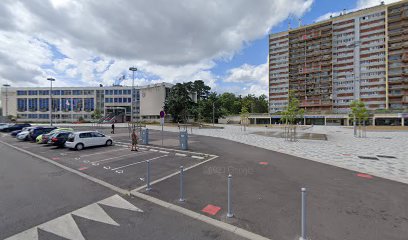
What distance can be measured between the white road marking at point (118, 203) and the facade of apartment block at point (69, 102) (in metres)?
71.2

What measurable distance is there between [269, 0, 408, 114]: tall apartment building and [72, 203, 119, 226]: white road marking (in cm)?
7415

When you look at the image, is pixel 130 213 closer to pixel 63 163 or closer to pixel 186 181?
pixel 186 181

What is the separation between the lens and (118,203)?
5379mm

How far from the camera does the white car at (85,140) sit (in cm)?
1445

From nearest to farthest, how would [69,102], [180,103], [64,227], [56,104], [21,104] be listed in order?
1. [64,227]
2. [180,103]
3. [69,102]
4. [56,104]
5. [21,104]

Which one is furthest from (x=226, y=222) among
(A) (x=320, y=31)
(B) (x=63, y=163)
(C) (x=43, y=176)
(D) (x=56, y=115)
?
(D) (x=56, y=115)

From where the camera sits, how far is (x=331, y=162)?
10008mm

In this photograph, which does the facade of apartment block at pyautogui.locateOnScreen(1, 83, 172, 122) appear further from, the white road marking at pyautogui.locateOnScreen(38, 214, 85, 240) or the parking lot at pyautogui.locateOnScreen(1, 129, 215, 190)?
the white road marking at pyautogui.locateOnScreen(38, 214, 85, 240)

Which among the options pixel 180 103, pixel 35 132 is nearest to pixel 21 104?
pixel 180 103

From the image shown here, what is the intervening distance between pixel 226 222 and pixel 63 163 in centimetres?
1081

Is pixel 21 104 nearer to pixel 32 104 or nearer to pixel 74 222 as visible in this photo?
pixel 32 104

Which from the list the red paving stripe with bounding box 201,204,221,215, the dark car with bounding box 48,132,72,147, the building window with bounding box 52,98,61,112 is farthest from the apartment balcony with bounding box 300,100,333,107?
the building window with bounding box 52,98,61,112

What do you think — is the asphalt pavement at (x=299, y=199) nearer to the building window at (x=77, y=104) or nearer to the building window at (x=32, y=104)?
the building window at (x=77, y=104)

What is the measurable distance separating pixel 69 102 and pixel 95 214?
95.0 m
